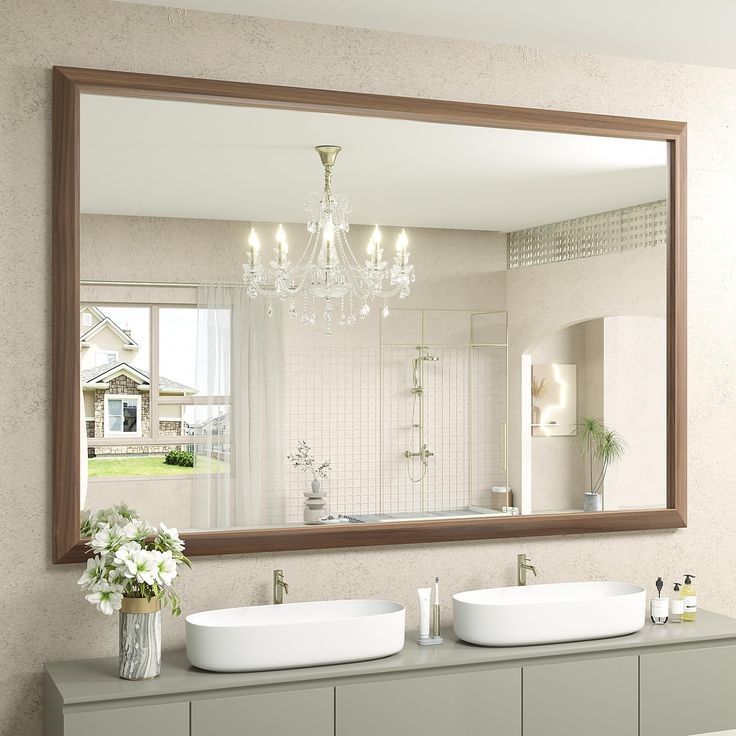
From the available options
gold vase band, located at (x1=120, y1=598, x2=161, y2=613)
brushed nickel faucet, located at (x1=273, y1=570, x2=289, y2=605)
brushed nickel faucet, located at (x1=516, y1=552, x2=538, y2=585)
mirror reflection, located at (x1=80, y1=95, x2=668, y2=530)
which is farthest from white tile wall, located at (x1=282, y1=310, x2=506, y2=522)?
gold vase band, located at (x1=120, y1=598, x2=161, y2=613)

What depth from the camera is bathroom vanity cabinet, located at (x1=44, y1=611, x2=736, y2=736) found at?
7.74ft

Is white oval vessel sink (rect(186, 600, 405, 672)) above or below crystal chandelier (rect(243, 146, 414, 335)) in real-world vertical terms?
below

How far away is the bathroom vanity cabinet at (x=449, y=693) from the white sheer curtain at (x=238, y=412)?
1.44ft

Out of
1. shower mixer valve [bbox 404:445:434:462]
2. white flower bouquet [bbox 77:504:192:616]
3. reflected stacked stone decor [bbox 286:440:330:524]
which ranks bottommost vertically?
white flower bouquet [bbox 77:504:192:616]

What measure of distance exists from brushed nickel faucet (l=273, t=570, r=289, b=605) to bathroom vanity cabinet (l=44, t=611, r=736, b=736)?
0.29 meters

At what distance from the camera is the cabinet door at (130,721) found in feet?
7.45

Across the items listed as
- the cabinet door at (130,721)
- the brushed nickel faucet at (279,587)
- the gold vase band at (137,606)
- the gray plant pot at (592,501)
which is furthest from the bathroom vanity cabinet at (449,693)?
the gray plant pot at (592,501)

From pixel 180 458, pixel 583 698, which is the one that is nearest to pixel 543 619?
pixel 583 698

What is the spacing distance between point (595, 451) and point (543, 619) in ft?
1.91

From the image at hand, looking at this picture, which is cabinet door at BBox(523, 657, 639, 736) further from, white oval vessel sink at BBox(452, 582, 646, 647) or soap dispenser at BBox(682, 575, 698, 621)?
soap dispenser at BBox(682, 575, 698, 621)

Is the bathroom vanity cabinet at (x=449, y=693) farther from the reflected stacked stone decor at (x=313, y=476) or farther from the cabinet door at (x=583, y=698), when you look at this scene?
the reflected stacked stone decor at (x=313, y=476)

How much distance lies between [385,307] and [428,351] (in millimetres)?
175

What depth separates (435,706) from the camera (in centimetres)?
258

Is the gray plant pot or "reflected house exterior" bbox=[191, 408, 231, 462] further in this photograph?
the gray plant pot
